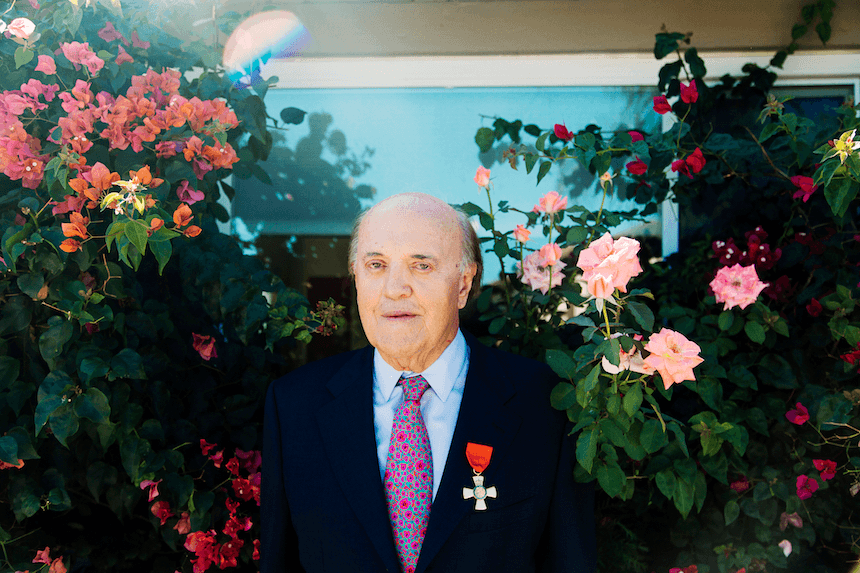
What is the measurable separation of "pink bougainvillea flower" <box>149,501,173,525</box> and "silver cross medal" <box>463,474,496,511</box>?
0.92 m

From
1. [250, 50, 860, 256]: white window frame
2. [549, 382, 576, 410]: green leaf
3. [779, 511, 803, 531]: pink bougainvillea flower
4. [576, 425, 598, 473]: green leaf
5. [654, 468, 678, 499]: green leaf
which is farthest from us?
[250, 50, 860, 256]: white window frame

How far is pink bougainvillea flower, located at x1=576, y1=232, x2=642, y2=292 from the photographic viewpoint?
1.26 metres

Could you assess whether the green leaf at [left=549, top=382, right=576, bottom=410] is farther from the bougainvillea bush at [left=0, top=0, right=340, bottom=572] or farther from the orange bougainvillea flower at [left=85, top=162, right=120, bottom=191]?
the orange bougainvillea flower at [left=85, top=162, right=120, bottom=191]

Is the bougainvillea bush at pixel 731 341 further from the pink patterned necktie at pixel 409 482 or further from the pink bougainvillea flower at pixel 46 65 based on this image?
the pink bougainvillea flower at pixel 46 65

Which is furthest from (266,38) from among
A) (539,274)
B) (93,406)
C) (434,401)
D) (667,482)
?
(667,482)

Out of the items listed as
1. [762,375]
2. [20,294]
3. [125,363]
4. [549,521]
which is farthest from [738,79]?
[20,294]

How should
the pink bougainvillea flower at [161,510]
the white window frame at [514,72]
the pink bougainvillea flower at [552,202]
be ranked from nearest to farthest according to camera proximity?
the pink bougainvillea flower at [161,510] < the pink bougainvillea flower at [552,202] < the white window frame at [514,72]

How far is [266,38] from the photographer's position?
2.59 meters

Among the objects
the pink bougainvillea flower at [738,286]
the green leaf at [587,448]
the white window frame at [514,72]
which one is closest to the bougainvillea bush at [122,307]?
the white window frame at [514,72]

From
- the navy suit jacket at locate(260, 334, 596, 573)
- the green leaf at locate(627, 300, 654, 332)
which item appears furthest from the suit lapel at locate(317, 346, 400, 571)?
the green leaf at locate(627, 300, 654, 332)

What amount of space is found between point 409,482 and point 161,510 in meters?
0.80

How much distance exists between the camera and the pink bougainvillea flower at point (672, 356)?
4.20 ft

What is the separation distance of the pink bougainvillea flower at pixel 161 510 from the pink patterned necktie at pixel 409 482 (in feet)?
2.39

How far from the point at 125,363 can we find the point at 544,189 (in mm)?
1902
